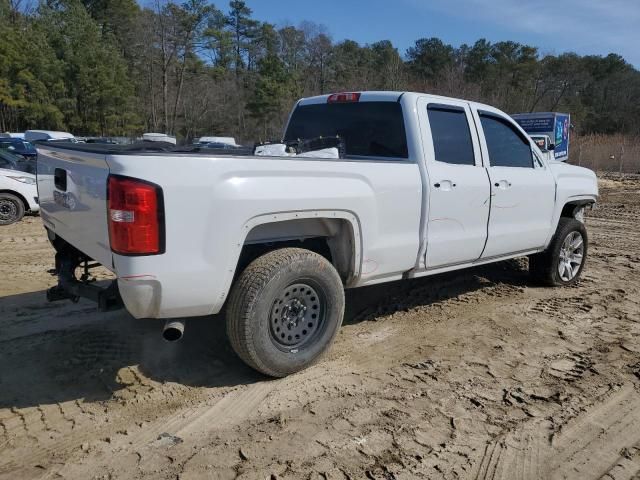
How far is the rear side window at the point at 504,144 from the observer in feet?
16.9

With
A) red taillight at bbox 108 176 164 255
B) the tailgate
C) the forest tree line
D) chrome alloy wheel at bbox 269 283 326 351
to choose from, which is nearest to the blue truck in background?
the forest tree line

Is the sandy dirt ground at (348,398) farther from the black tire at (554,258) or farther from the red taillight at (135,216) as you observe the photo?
the red taillight at (135,216)

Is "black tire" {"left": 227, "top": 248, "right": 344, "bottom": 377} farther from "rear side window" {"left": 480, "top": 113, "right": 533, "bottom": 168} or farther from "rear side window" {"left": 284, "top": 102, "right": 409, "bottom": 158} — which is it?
"rear side window" {"left": 480, "top": 113, "right": 533, "bottom": 168}

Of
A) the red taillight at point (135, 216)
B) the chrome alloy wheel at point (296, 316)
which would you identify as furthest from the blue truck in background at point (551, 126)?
the red taillight at point (135, 216)

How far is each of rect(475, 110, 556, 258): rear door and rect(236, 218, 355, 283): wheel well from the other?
66.9 inches

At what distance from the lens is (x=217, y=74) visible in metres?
61.8

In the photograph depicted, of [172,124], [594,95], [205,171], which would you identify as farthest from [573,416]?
[594,95]

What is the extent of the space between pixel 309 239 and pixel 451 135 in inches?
64.3

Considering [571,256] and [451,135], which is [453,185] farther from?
[571,256]

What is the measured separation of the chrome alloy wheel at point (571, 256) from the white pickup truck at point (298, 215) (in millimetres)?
685

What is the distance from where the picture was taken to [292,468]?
2812 millimetres

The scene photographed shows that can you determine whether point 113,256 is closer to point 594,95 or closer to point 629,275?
point 629,275

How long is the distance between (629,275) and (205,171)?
6.20 metres

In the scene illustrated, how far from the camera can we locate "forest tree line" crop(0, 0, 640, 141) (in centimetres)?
4725
